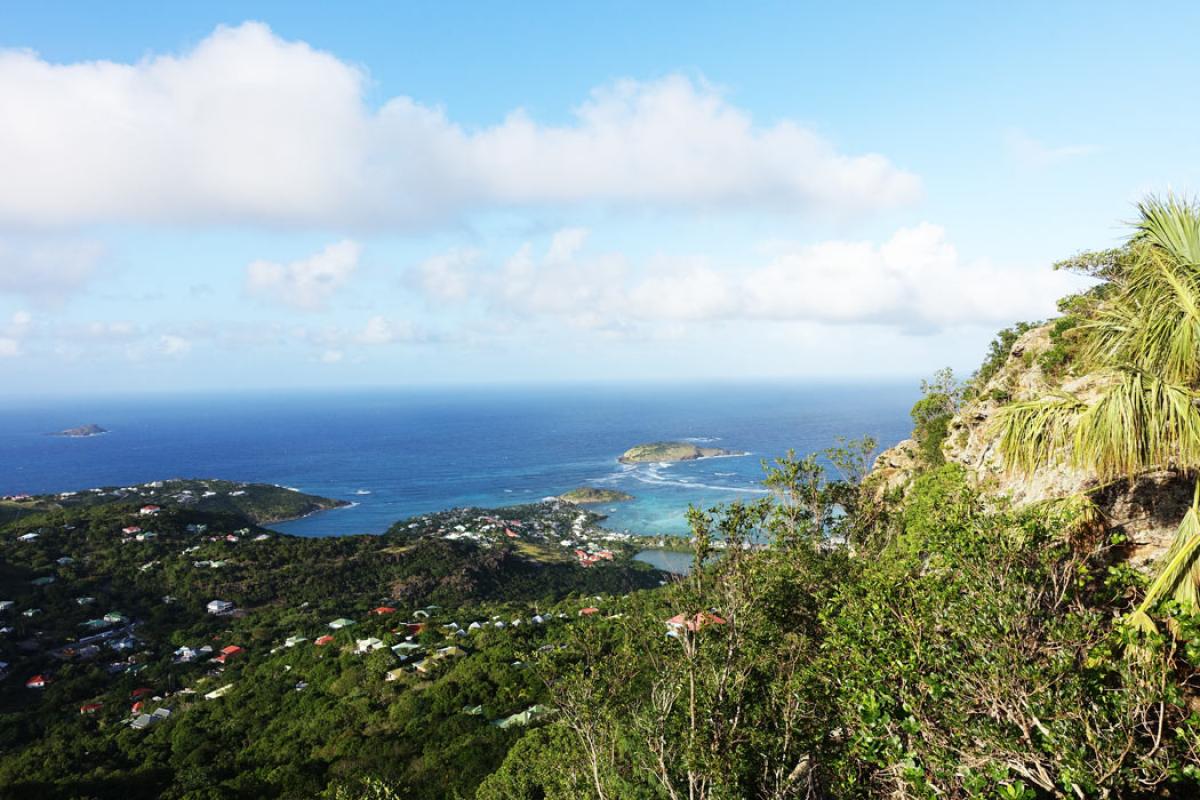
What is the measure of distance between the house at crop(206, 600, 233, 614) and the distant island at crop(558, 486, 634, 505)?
2289 inches

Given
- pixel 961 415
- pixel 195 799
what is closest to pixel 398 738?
pixel 195 799

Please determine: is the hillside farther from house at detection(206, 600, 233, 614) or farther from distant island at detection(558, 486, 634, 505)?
distant island at detection(558, 486, 634, 505)

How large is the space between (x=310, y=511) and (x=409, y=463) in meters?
47.2

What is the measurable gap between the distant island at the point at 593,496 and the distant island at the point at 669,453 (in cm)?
3118

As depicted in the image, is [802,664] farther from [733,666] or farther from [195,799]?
[195,799]

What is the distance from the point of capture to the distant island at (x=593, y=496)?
102 m

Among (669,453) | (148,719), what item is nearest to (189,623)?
(148,719)

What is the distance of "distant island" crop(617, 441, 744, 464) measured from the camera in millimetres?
136125

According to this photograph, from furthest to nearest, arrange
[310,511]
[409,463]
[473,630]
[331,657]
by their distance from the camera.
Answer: [409,463] < [310,511] < [473,630] < [331,657]

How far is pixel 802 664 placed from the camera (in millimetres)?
10188

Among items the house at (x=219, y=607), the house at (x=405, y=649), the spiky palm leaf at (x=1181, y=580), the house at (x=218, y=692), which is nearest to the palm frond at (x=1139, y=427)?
the spiky palm leaf at (x=1181, y=580)

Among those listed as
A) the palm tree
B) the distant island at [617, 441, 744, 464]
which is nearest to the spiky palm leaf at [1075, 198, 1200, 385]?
the palm tree

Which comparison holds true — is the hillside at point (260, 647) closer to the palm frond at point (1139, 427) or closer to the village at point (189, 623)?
the village at point (189, 623)

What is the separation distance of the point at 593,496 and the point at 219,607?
203 feet
